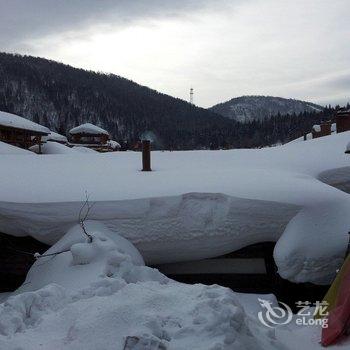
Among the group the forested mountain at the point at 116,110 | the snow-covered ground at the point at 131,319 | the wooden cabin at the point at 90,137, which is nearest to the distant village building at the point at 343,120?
the snow-covered ground at the point at 131,319

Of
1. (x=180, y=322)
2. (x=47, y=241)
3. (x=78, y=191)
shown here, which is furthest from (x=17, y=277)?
(x=180, y=322)

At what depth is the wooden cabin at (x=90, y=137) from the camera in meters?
40.1

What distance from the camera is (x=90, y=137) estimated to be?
41.6 meters

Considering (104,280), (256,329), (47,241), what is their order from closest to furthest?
(256,329), (104,280), (47,241)

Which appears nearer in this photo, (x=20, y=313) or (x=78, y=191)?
(x=20, y=313)

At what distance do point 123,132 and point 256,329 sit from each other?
3556 inches

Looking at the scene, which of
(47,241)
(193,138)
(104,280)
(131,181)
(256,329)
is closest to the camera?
(256,329)

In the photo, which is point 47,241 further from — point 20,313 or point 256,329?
point 256,329

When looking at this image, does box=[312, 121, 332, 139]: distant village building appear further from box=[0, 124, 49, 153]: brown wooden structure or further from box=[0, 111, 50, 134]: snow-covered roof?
box=[0, 124, 49, 153]: brown wooden structure

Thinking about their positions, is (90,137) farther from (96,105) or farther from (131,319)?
(96,105)

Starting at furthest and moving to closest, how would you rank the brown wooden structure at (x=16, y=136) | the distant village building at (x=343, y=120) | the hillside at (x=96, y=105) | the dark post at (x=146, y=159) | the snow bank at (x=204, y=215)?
1. the hillside at (x=96, y=105)
2. the brown wooden structure at (x=16, y=136)
3. the distant village building at (x=343, y=120)
4. the dark post at (x=146, y=159)
5. the snow bank at (x=204, y=215)

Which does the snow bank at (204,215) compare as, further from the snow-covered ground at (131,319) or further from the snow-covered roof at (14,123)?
the snow-covered roof at (14,123)

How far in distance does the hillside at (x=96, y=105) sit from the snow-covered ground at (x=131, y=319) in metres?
74.5

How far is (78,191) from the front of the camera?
5480mm
